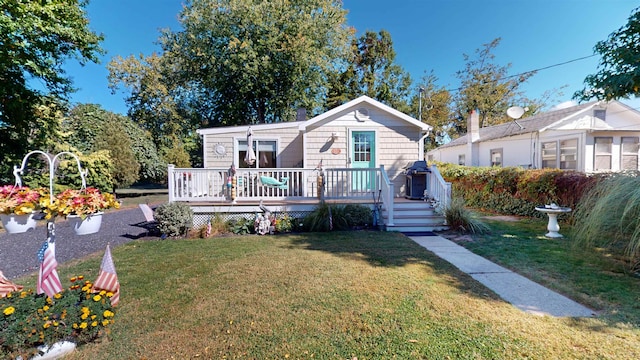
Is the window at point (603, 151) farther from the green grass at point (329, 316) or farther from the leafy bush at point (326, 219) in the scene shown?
the leafy bush at point (326, 219)

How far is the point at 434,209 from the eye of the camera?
743 cm

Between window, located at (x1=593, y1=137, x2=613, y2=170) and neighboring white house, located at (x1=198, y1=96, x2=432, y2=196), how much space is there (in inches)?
331

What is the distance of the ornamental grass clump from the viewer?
2.25 m

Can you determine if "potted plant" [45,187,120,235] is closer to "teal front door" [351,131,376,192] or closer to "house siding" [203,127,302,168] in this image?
"house siding" [203,127,302,168]

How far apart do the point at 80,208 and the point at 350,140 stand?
7.90m

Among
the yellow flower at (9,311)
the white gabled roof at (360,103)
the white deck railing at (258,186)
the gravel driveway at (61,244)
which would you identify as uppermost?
the white gabled roof at (360,103)

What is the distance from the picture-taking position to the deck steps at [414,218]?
711 cm

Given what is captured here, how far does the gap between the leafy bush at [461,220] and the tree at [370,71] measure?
18.0m

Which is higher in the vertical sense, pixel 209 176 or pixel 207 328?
pixel 209 176

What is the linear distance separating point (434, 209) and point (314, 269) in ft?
14.9

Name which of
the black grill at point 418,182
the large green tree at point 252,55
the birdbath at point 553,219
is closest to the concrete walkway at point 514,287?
the birdbath at point 553,219

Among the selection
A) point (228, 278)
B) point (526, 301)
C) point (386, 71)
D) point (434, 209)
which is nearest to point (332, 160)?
point (434, 209)

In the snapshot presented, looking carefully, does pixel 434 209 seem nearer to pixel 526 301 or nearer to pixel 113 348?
pixel 526 301

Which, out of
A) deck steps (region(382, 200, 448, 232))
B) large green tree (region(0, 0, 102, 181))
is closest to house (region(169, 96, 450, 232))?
deck steps (region(382, 200, 448, 232))
